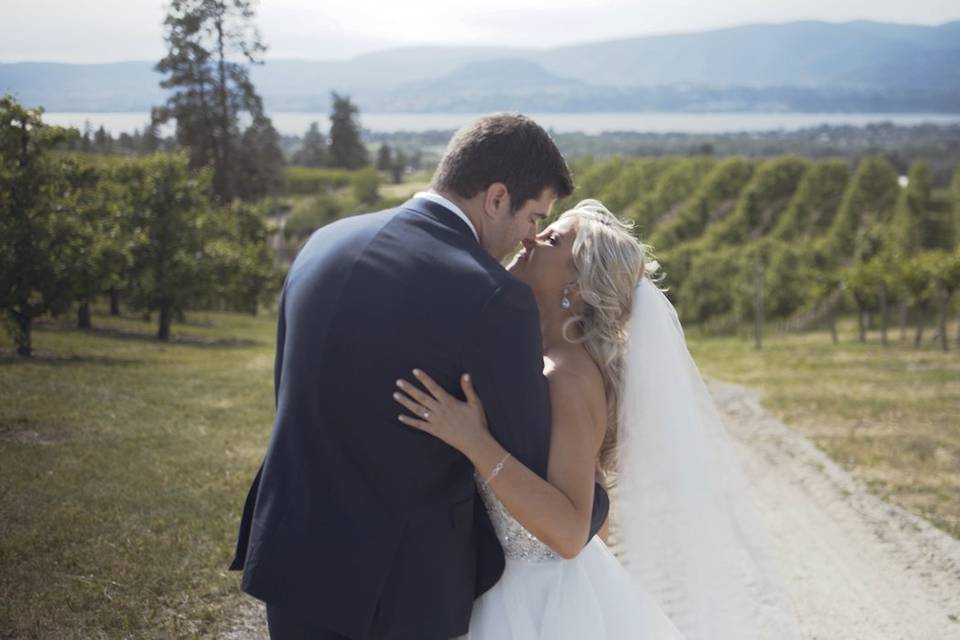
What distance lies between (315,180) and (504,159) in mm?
77064

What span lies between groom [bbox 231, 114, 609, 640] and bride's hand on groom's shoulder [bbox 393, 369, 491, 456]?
0.04 m

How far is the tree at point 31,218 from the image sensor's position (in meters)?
9.70

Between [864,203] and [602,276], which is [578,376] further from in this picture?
[864,203]

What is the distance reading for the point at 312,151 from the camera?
85.8 meters

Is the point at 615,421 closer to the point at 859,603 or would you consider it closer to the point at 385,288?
the point at 385,288

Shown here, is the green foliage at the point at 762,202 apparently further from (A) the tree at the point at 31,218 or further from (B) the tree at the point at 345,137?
(A) the tree at the point at 31,218

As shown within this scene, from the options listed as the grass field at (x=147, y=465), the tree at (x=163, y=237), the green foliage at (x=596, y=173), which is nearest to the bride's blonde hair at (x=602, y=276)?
the grass field at (x=147, y=465)

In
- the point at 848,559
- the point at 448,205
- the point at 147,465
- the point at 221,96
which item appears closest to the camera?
the point at 448,205

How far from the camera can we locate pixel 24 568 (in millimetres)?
5703

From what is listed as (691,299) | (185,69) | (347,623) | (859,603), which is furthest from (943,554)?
(691,299)

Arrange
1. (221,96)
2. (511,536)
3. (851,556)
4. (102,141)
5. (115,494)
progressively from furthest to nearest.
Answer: (221,96) → (102,141) → (851,556) → (115,494) → (511,536)

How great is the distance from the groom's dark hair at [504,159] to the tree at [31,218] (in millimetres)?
7922

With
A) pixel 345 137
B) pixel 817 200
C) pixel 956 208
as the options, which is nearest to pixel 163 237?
pixel 956 208

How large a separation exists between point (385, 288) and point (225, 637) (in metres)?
3.91
